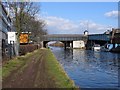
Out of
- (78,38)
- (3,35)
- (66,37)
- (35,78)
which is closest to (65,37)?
(66,37)

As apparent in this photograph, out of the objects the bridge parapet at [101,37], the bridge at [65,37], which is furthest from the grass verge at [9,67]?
the bridge at [65,37]

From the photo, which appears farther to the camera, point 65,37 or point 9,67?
point 65,37

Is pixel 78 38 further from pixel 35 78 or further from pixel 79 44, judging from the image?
pixel 35 78

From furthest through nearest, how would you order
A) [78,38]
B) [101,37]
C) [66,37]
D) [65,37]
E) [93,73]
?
[78,38] < [66,37] < [65,37] < [101,37] < [93,73]

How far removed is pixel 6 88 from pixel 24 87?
95 cm

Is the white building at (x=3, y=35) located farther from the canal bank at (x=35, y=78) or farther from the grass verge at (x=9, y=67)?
the canal bank at (x=35, y=78)

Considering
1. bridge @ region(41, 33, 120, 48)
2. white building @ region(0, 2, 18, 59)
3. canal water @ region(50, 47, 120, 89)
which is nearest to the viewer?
canal water @ region(50, 47, 120, 89)

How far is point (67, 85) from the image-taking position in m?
17.6

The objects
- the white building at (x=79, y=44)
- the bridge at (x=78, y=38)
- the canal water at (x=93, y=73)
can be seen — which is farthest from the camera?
the white building at (x=79, y=44)

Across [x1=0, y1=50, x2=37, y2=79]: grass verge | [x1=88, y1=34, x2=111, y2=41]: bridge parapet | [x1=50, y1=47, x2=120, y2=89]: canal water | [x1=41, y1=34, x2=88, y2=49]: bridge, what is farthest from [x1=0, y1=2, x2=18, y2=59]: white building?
[x1=41, y1=34, x2=88, y2=49]: bridge

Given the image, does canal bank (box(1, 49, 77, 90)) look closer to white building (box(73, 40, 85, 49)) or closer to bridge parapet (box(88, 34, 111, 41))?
bridge parapet (box(88, 34, 111, 41))

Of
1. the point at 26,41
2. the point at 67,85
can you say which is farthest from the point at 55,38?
the point at 67,85

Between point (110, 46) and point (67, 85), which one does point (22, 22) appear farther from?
point (110, 46)

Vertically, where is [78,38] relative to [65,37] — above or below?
below
